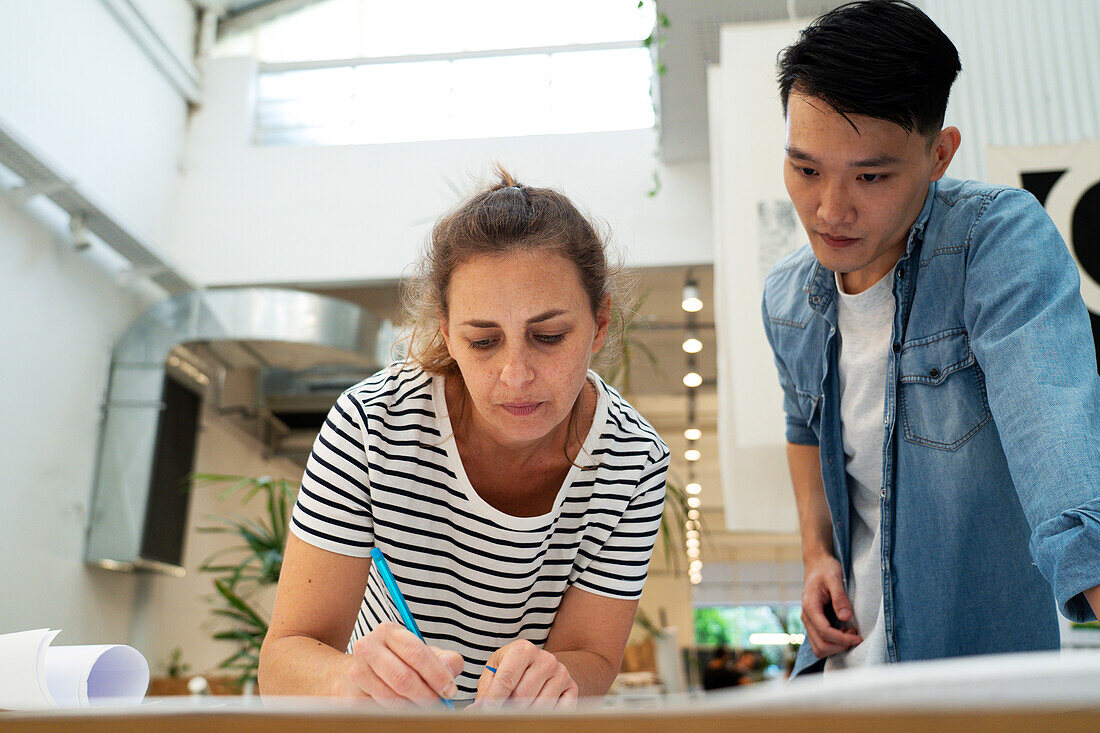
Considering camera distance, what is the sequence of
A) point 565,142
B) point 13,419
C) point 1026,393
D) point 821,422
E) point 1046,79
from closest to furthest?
point 1026,393 < point 821,422 < point 1046,79 < point 13,419 < point 565,142

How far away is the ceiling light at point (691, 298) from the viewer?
6285mm

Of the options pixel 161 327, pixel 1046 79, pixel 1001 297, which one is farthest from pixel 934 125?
pixel 161 327

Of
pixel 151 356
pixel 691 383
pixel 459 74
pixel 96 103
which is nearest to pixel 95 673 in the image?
pixel 151 356

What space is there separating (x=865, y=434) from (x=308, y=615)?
668mm

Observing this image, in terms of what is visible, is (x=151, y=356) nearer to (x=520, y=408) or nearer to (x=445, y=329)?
(x=445, y=329)

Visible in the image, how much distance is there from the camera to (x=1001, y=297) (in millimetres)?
943

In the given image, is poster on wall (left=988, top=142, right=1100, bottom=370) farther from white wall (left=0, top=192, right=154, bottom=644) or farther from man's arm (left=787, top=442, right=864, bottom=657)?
white wall (left=0, top=192, right=154, bottom=644)

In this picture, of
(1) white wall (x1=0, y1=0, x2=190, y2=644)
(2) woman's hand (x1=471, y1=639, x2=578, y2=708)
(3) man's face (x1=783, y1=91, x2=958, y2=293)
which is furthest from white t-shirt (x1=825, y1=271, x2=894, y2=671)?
(1) white wall (x1=0, y1=0, x2=190, y2=644)

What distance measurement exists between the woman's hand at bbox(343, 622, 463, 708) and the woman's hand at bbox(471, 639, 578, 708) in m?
0.04

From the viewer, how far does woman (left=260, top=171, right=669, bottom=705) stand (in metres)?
1.00

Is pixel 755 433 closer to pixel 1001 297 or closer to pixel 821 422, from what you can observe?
pixel 821 422

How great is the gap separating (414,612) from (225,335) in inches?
193

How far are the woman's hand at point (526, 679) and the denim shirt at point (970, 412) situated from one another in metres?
0.43

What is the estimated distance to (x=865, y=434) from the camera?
113cm
